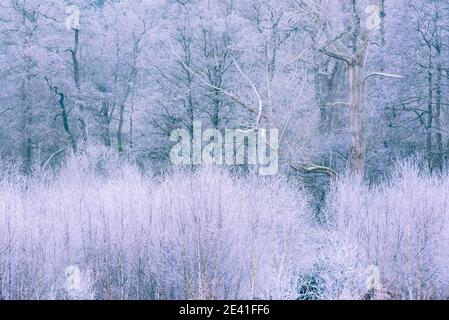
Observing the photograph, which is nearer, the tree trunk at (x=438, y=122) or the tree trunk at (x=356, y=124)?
the tree trunk at (x=356, y=124)

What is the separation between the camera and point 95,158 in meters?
24.1

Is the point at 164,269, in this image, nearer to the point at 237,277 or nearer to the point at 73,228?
the point at 237,277

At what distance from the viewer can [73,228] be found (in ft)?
41.4

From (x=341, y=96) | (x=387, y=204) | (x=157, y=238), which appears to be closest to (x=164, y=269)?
(x=157, y=238)

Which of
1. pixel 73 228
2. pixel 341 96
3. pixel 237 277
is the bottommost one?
pixel 237 277

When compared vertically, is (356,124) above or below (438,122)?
below

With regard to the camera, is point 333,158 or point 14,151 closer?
point 333,158

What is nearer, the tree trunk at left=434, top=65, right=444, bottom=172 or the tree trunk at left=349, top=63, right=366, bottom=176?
the tree trunk at left=349, top=63, right=366, bottom=176

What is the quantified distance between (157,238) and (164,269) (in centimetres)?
79

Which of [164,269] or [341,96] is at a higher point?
[341,96]

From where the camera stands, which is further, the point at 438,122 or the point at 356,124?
the point at 438,122
